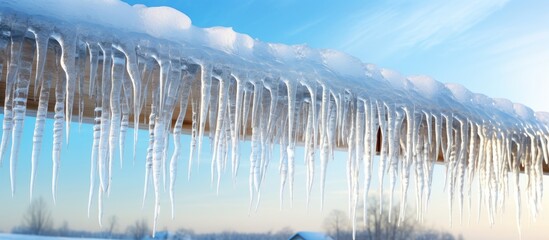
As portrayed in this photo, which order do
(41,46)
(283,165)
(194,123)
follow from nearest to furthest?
(41,46)
(194,123)
(283,165)

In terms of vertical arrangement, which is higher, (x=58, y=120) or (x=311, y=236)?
(x=58, y=120)

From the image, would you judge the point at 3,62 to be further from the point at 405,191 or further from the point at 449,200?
the point at 449,200

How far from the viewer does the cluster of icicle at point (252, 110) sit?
4.94ft

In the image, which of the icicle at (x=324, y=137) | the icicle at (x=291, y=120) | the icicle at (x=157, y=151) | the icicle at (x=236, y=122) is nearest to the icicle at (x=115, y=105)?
the icicle at (x=157, y=151)

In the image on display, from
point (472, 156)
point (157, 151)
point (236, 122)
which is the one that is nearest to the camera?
point (157, 151)

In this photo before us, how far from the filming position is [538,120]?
9.09 feet

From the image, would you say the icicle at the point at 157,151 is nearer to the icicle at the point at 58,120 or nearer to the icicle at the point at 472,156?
the icicle at the point at 58,120

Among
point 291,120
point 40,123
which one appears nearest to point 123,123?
point 40,123

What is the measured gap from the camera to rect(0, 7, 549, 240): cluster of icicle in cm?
151

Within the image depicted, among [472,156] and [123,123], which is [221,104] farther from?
[472,156]

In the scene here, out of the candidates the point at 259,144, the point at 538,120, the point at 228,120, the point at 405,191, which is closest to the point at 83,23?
the point at 228,120

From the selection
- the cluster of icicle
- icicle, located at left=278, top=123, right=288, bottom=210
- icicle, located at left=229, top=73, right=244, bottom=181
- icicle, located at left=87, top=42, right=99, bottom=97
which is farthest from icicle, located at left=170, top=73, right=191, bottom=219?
icicle, located at left=278, top=123, right=288, bottom=210

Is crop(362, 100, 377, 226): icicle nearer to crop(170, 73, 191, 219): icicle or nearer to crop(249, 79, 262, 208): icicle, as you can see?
crop(249, 79, 262, 208): icicle

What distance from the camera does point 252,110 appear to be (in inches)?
73.1
